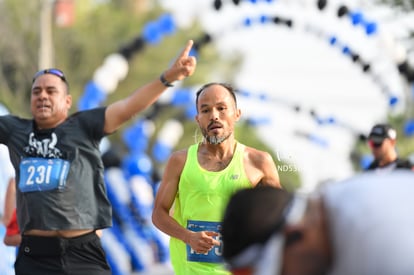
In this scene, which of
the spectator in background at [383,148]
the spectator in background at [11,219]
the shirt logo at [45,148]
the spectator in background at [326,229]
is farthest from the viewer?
the spectator in background at [383,148]

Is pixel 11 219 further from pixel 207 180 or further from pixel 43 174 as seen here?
pixel 207 180

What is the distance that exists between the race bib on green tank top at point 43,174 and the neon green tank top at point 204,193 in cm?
72

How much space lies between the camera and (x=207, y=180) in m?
6.15

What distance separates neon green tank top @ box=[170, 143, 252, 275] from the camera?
240 inches

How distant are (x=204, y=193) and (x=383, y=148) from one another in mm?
2573

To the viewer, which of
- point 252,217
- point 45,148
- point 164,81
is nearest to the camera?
point 252,217

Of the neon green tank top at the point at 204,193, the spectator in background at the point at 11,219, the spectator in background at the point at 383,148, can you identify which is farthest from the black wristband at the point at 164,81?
the spectator in background at the point at 383,148

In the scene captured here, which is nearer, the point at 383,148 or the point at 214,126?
the point at 214,126

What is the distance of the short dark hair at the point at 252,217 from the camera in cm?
270

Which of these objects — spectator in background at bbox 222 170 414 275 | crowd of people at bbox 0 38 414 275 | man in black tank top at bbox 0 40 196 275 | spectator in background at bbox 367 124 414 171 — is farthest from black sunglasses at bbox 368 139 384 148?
spectator in background at bbox 222 170 414 275

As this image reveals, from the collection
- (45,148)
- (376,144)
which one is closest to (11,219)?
(45,148)

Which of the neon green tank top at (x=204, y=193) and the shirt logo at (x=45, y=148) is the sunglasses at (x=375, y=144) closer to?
the neon green tank top at (x=204, y=193)

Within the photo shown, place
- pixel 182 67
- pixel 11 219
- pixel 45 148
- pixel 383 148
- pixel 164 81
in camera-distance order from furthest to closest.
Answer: pixel 383 148 < pixel 11 219 < pixel 45 148 < pixel 164 81 < pixel 182 67

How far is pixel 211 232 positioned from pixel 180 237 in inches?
7.5
